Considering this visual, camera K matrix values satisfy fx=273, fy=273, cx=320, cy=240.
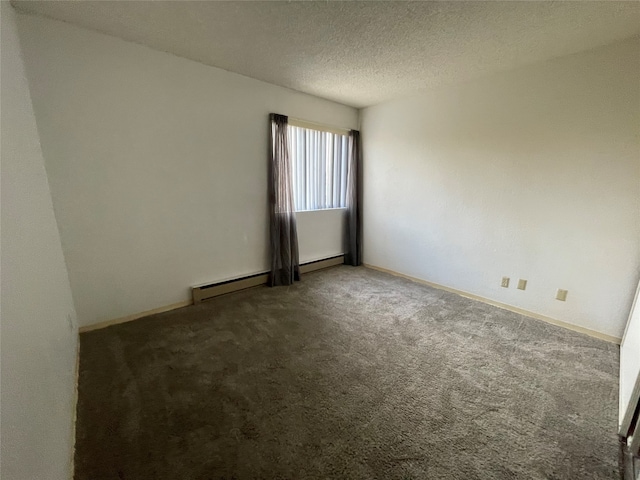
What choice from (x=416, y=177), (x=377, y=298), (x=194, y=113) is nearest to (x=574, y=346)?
(x=377, y=298)

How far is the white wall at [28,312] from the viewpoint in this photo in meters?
0.83

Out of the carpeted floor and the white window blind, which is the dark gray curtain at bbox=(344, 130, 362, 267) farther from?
the carpeted floor

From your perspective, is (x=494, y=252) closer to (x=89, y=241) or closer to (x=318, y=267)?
(x=318, y=267)

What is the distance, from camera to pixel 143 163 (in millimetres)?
2434

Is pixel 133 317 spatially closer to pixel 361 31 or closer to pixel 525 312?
pixel 361 31

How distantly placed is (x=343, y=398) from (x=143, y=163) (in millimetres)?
2496

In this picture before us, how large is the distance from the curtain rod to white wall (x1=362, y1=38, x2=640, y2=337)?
546 millimetres

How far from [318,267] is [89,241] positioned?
8.64 ft

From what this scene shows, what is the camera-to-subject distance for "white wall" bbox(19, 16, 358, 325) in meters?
2.04

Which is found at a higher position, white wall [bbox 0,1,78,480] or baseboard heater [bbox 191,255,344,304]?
white wall [bbox 0,1,78,480]

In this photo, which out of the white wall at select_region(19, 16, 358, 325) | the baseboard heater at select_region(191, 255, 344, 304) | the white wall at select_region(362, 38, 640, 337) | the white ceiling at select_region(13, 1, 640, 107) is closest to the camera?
the white ceiling at select_region(13, 1, 640, 107)

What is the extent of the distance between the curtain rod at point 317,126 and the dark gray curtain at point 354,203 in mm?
167

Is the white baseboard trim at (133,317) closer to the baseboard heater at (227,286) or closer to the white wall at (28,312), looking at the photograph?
the baseboard heater at (227,286)

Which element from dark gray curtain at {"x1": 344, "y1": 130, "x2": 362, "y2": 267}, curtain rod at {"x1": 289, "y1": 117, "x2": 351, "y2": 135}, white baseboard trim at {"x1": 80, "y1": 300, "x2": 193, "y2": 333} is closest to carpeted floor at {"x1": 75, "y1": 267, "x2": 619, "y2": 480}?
white baseboard trim at {"x1": 80, "y1": 300, "x2": 193, "y2": 333}
